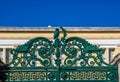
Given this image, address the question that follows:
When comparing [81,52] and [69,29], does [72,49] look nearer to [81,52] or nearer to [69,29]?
[81,52]

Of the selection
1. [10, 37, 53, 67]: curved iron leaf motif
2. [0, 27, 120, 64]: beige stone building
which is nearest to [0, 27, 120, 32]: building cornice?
[0, 27, 120, 64]: beige stone building

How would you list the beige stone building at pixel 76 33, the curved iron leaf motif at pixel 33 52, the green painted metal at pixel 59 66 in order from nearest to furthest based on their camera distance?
1. the green painted metal at pixel 59 66
2. the curved iron leaf motif at pixel 33 52
3. the beige stone building at pixel 76 33

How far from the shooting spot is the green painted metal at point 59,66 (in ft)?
30.9

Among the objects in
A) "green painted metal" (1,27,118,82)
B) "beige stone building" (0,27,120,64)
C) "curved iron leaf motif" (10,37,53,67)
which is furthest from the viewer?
"beige stone building" (0,27,120,64)

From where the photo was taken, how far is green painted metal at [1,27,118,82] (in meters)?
9.42

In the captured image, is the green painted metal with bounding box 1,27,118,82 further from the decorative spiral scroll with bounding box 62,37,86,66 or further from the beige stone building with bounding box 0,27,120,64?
the beige stone building with bounding box 0,27,120,64

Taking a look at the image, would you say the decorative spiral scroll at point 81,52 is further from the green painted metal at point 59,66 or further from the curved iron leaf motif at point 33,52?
the curved iron leaf motif at point 33,52

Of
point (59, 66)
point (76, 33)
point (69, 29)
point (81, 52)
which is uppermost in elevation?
point (69, 29)

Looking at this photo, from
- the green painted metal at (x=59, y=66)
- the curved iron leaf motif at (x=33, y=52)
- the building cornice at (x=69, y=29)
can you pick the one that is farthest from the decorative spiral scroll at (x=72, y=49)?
the building cornice at (x=69, y=29)

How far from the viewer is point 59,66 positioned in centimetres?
950

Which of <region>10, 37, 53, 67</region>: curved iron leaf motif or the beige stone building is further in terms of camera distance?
the beige stone building

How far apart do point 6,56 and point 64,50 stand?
14457 millimetres

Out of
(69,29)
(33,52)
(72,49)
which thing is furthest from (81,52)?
(69,29)

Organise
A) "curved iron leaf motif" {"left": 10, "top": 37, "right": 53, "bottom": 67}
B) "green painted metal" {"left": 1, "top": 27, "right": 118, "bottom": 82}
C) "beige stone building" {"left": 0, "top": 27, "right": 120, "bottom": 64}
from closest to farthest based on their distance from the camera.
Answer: "green painted metal" {"left": 1, "top": 27, "right": 118, "bottom": 82} < "curved iron leaf motif" {"left": 10, "top": 37, "right": 53, "bottom": 67} < "beige stone building" {"left": 0, "top": 27, "right": 120, "bottom": 64}
